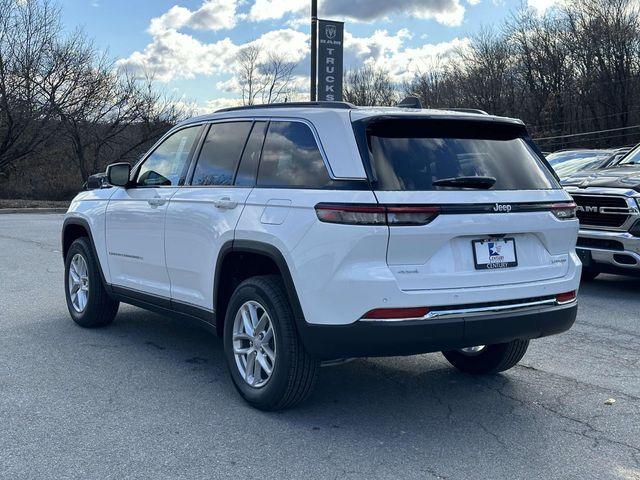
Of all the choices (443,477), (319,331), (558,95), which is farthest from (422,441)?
(558,95)

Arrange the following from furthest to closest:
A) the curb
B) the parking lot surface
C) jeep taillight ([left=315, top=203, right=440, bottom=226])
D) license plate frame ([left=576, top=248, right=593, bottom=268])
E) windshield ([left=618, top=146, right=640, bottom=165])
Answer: the curb → windshield ([left=618, top=146, right=640, bottom=165]) → license plate frame ([left=576, top=248, right=593, bottom=268]) → jeep taillight ([left=315, top=203, right=440, bottom=226]) → the parking lot surface

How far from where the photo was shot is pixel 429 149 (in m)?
4.09

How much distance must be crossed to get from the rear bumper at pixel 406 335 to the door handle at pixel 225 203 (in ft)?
3.40

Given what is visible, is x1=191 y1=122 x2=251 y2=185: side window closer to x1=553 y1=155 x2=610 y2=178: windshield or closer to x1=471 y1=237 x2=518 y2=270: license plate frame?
x1=471 y1=237 x2=518 y2=270: license plate frame

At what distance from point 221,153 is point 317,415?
6.25 ft

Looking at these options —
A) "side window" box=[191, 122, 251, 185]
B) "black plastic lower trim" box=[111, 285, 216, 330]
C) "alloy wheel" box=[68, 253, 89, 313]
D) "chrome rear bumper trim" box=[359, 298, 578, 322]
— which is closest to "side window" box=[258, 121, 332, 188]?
"side window" box=[191, 122, 251, 185]

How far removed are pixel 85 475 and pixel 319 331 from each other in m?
1.35

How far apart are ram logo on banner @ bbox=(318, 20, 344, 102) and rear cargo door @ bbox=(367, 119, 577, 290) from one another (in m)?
14.1

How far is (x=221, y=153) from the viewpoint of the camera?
496cm

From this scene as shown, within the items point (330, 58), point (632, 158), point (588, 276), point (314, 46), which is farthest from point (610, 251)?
point (314, 46)

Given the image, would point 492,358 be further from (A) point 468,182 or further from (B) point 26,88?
(B) point 26,88

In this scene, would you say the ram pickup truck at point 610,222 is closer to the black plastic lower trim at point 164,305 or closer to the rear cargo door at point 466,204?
the rear cargo door at point 466,204

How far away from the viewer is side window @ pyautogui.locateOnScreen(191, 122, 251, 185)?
481 centimetres

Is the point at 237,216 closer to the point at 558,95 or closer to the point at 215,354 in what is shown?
the point at 215,354
